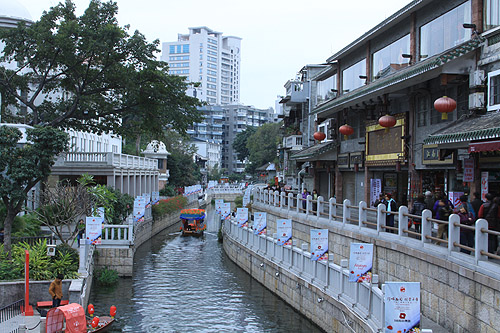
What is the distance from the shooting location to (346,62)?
31906mm

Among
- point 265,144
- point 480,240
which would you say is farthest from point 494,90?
point 265,144

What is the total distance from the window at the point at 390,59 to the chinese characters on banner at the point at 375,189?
5256mm

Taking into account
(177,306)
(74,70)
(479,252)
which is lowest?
(177,306)

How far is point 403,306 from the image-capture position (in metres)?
10.4

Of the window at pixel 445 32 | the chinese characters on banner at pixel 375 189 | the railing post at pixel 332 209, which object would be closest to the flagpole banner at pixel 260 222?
the railing post at pixel 332 209

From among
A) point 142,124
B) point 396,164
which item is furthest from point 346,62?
point 142,124

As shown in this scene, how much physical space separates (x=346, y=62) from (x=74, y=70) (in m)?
15.9

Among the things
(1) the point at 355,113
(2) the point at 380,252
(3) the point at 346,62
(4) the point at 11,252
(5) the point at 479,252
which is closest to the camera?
(5) the point at 479,252

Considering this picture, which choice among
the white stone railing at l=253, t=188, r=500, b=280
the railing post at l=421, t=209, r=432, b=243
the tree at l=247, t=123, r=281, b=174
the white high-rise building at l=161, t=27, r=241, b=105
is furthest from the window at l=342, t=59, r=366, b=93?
the white high-rise building at l=161, t=27, r=241, b=105

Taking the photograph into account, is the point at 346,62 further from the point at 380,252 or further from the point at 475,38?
the point at 380,252

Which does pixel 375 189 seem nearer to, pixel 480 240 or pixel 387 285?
pixel 480 240

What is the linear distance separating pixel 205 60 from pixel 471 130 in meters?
161

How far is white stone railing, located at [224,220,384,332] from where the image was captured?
12.8 meters

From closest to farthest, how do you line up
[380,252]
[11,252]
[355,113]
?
1. [380,252]
2. [11,252]
3. [355,113]
